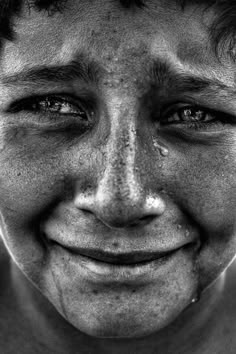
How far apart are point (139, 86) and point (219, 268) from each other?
64cm

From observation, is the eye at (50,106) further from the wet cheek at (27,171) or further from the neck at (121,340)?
the neck at (121,340)

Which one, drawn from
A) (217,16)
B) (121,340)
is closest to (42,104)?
(217,16)

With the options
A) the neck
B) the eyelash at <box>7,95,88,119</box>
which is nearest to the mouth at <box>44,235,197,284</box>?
the eyelash at <box>7,95,88,119</box>

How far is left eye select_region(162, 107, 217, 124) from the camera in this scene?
157 cm

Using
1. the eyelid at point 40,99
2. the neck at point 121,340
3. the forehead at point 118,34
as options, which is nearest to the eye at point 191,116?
the forehead at point 118,34

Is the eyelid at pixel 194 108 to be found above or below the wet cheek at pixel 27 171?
above

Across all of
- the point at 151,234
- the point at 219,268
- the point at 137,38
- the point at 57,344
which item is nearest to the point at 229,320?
the point at 219,268

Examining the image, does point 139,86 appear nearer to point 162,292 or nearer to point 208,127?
point 208,127

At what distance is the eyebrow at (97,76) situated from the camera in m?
1.45

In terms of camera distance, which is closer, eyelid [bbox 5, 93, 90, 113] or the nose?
the nose

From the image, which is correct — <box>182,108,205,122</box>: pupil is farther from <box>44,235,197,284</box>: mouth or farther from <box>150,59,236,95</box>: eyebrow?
<box>44,235,197,284</box>: mouth

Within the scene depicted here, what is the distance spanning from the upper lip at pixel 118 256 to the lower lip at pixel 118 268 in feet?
0.04

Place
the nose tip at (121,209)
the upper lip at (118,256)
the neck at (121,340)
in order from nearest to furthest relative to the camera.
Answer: the nose tip at (121,209)
the upper lip at (118,256)
the neck at (121,340)

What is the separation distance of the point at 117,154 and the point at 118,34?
0.30 metres
